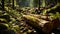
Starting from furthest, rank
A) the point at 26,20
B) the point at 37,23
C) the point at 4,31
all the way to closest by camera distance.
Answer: the point at 26,20, the point at 37,23, the point at 4,31

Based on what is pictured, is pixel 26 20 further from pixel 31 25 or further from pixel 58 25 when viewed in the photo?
pixel 58 25

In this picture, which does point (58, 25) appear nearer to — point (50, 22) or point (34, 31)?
point (50, 22)

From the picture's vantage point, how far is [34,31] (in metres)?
18.5

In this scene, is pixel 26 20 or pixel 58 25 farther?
pixel 26 20

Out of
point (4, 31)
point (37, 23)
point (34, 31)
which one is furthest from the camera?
point (37, 23)

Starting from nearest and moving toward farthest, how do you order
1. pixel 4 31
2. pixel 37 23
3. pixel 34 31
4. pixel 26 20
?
pixel 4 31, pixel 34 31, pixel 37 23, pixel 26 20

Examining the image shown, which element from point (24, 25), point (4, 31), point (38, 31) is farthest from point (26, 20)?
point (4, 31)

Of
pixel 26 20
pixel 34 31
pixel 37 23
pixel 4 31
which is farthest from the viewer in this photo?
pixel 26 20

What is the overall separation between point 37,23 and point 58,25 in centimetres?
293

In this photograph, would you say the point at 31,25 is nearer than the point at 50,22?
No

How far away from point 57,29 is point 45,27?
70.1 inches

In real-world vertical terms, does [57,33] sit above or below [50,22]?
below

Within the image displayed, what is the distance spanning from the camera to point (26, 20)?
21.7 metres

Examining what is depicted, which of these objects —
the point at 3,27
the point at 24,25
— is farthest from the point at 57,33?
the point at 3,27
